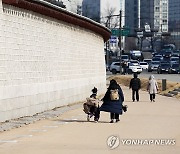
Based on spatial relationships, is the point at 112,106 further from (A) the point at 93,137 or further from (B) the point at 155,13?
(B) the point at 155,13

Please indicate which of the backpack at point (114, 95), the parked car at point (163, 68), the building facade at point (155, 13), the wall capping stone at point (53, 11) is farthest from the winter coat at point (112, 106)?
the building facade at point (155, 13)

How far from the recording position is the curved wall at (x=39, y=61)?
17295 mm

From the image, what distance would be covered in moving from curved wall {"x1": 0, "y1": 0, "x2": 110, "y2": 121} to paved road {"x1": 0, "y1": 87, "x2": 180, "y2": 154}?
1277 millimetres

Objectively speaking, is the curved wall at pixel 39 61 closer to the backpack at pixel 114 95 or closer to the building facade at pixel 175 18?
the backpack at pixel 114 95

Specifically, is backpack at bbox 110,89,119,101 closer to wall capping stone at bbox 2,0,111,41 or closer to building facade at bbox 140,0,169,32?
wall capping stone at bbox 2,0,111,41

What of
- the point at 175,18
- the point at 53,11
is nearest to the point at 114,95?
the point at 53,11

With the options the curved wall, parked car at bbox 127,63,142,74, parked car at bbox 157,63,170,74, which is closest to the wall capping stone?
the curved wall

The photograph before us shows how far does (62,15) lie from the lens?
23484 millimetres

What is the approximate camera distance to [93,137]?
13.6m

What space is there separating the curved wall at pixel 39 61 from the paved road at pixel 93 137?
1277 mm

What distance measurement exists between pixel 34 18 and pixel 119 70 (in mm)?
54826

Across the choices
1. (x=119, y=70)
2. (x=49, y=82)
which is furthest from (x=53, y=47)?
(x=119, y=70)

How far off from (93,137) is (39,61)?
24.9ft

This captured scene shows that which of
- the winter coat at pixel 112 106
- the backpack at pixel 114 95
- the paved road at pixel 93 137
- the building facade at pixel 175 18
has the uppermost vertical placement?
the building facade at pixel 175 18
